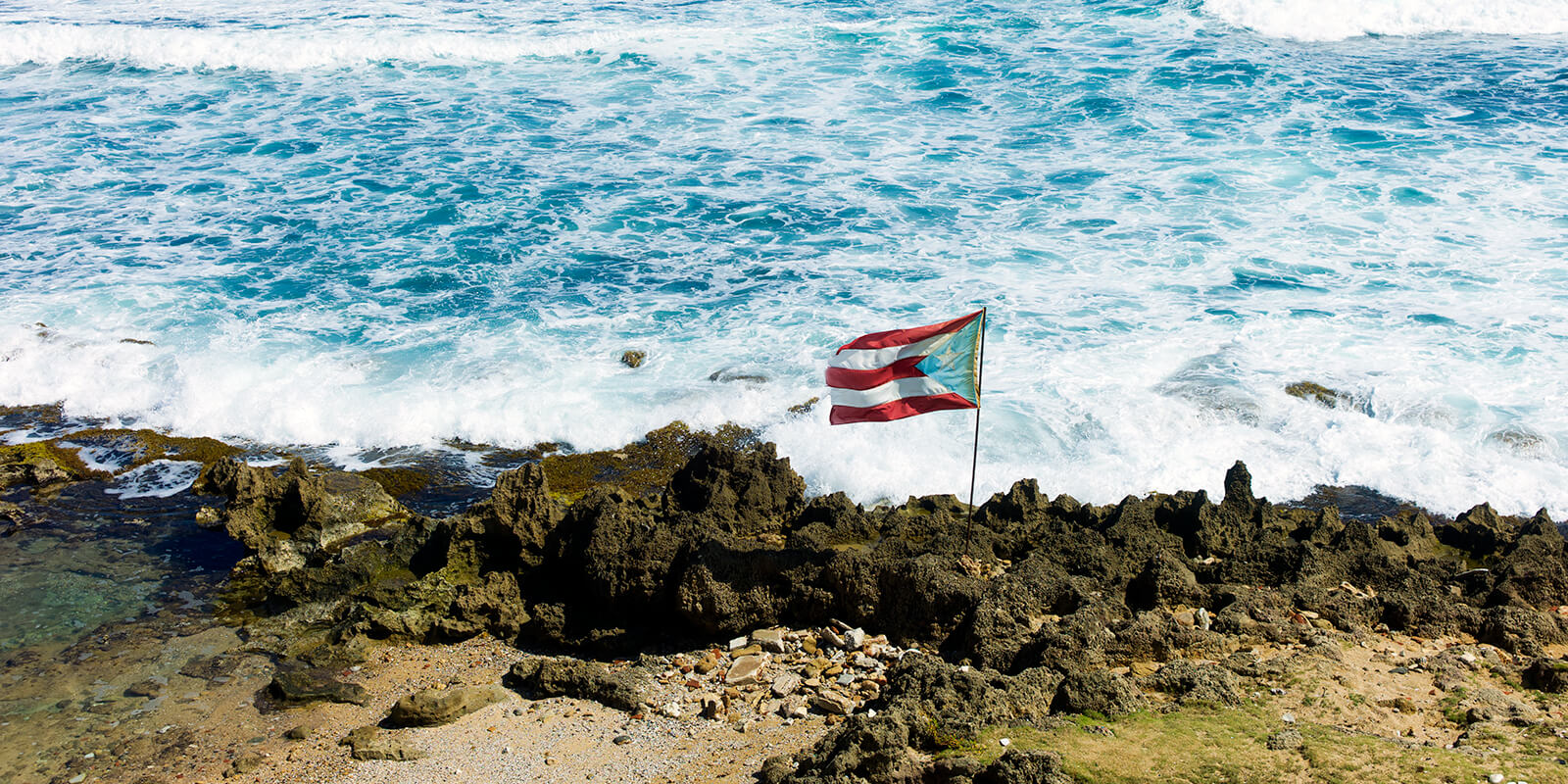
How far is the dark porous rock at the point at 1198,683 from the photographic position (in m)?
7.64

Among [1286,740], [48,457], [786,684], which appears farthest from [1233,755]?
[48,457]

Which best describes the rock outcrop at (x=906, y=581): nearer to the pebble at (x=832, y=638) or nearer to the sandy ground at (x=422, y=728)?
the pebble at (x=832, y=638)

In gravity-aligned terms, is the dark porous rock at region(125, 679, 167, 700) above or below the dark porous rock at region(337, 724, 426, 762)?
below

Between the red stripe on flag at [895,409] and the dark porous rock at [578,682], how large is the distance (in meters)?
2.80

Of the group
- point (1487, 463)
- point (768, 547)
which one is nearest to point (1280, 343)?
point (1487, 463)

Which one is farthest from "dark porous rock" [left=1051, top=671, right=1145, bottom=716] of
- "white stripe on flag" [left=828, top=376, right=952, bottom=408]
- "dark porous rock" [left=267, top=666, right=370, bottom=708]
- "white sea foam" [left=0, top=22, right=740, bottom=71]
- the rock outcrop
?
"white sea foam" [left=0, top=22, right=740, bottom=71]

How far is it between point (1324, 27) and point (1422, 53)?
3.06 metres

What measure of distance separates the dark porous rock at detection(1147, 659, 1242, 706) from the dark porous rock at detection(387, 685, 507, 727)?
518cm

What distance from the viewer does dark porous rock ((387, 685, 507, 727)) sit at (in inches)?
332

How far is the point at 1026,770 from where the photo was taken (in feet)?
21.5

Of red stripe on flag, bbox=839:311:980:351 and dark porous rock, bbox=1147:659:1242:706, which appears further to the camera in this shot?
red stripe on flag, bbox=839:311:980:351

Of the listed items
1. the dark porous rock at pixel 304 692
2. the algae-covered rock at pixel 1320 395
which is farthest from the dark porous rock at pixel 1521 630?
the dark porous rock at pixel 304 692

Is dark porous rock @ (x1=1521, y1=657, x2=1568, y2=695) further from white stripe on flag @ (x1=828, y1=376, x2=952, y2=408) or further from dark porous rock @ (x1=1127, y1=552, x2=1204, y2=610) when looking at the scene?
white stripe on flag @ (x1=828, y1=376, x2=952, y2=408)

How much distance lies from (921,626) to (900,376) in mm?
2168
